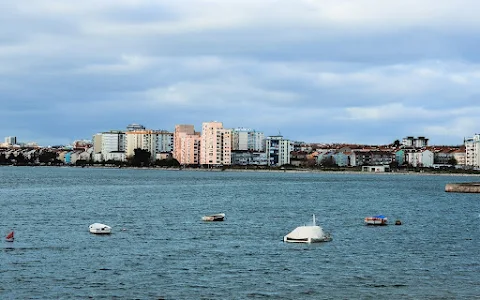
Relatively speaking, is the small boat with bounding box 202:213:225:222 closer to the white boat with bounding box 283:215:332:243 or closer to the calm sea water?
the calm sea water

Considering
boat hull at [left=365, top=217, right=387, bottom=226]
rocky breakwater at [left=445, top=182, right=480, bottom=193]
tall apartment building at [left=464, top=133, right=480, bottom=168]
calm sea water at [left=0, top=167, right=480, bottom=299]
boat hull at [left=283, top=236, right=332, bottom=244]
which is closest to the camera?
calm sea water at [left=0, top=167, right=480, bottom=299]

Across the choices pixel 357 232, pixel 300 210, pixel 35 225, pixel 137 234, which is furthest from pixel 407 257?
pixel 300 210

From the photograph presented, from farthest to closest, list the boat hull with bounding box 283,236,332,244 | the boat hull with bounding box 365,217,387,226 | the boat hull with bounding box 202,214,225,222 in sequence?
Answer: 1. the boat hull with bounding box 202,214,225,222
2. the boat hull with bounding box 365,217,387,226
3. the boat hull with bounding box 283,236,332,244

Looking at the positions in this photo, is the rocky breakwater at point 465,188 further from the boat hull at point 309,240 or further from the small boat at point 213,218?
the boat hull at point 309,240

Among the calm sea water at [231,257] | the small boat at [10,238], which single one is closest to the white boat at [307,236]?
the calm sea water at [231,257]

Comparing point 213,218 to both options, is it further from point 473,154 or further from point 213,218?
point 473,154

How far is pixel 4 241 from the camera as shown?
109ft

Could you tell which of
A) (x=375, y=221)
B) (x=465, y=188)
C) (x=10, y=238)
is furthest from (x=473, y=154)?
(x=10, y=238)

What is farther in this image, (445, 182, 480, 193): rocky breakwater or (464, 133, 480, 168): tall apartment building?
(464, 133, 480, 168): tall apartment building

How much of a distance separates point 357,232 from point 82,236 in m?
13.2

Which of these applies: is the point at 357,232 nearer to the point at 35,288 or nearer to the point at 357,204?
the point at 35,288

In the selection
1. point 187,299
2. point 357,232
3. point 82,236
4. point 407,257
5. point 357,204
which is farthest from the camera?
point 357,204

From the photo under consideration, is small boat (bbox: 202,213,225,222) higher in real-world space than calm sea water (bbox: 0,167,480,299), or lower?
higher

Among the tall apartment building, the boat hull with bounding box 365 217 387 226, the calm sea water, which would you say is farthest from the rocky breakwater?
the tall apartment building
